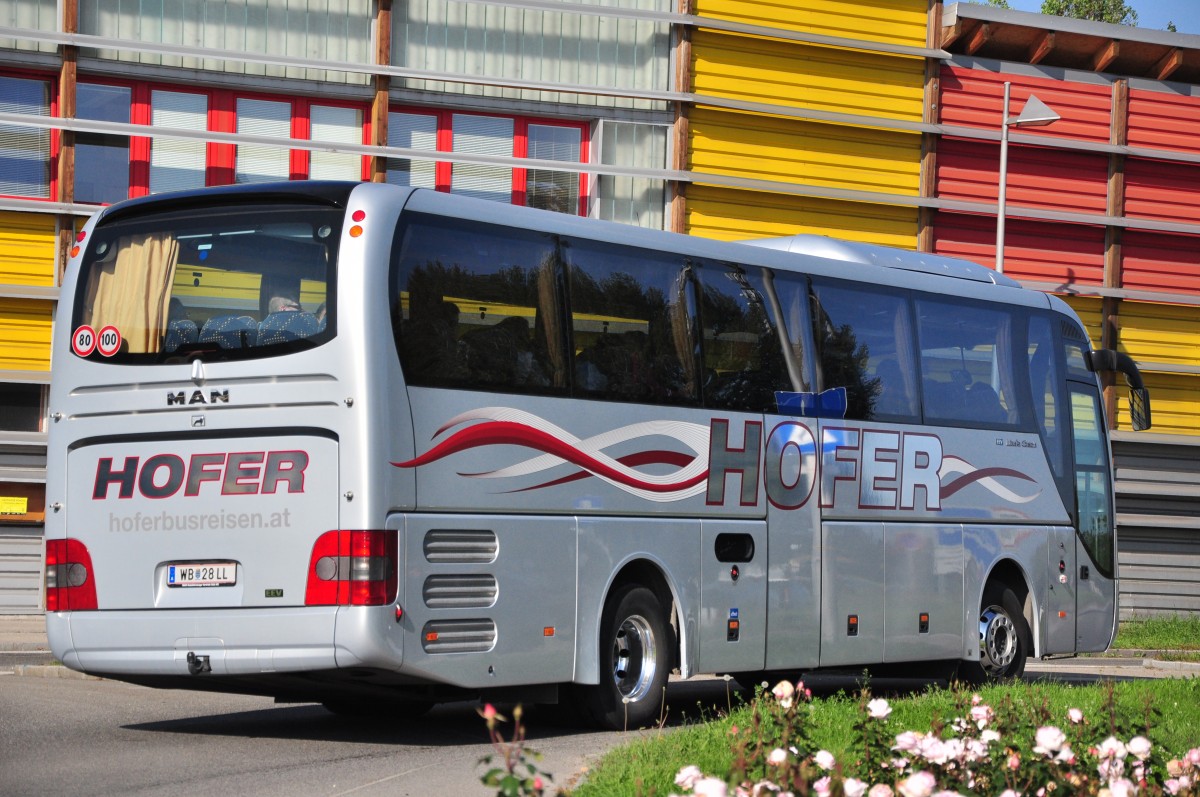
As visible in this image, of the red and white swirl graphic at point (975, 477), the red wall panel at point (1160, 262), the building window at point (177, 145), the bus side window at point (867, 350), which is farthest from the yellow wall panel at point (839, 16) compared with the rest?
the bus side window at point (867, 350)

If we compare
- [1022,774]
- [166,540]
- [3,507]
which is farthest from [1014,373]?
[3,507]

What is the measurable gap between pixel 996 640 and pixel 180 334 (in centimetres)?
858

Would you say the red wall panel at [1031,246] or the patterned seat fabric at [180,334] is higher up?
the red wall panel at [1031,246]

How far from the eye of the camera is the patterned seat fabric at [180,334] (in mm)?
11039

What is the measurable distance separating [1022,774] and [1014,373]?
10.2 m

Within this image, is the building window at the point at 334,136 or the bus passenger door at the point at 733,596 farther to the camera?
the building window at the point at 334,136

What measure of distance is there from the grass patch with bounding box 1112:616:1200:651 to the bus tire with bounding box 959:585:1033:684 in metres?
8.65

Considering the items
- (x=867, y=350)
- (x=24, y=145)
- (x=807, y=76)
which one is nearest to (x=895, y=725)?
(x=867, y=350)

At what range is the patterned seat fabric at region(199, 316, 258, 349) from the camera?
10.8 m

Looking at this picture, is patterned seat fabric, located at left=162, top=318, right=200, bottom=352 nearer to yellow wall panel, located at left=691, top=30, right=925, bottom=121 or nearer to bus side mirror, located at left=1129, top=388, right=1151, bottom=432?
bus side mirror, located at left=1129, top=388, right=1151, bottom=432

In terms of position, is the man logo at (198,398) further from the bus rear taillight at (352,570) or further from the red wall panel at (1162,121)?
the red wall panel at (1162,121)

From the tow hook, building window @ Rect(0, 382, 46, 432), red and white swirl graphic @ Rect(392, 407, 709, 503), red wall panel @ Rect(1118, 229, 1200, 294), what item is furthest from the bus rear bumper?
red wall panel @ Rect(1118, 229, 1200, 294)

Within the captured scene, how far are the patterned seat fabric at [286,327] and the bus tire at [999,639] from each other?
7.91 m

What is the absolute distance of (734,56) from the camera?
2659 centimetres
